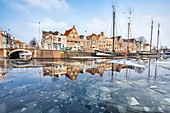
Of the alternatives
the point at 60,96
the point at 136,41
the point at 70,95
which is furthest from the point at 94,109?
the point at 136,41

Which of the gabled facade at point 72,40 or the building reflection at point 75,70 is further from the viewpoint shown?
the gabled facade at point 72,40

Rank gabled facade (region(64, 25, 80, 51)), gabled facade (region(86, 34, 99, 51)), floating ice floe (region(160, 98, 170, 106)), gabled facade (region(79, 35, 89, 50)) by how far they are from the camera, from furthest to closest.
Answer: gabled facade (region(86, 34, 99, 51)) → gabled facade (region(79, 35, 89, 50)) → gabled facade (region(64, 25, 80, 51)) → floating ice floe (region(160, 98, 170, 106))

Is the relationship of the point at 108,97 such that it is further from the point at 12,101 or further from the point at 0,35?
the point at 0,35

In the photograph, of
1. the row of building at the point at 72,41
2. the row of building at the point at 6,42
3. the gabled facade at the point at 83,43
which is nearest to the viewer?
the row of building at the point at 6,42

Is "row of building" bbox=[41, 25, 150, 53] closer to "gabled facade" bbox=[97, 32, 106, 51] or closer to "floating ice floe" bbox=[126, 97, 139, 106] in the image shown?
"gabled facade" bbox=[97, 32, 106, 51]

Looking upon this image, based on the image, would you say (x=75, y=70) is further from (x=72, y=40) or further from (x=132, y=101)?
(x=72, y=40)

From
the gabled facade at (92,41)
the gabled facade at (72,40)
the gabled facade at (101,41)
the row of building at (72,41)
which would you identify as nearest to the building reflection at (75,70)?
the row of building at (72,41)

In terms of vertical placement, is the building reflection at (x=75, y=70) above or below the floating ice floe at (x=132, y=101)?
above

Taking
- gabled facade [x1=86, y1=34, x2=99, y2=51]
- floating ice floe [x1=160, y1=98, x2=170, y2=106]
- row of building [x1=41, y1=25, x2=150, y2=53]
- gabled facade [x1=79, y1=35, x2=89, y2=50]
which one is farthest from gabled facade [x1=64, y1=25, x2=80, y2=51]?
floating ice floe [x1=160, y1=98, x2=170, y2=106]

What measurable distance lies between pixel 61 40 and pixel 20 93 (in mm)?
38339

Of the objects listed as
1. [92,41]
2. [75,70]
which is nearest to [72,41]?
[92,41]

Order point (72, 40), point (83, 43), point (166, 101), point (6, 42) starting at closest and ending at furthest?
point (166, 101) → point (72, 40) → point (6, 42) → point (83, 43)

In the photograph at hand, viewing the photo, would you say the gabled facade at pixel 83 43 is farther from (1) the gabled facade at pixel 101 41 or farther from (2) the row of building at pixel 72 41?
(1) the gabled facade at pixel 101 41

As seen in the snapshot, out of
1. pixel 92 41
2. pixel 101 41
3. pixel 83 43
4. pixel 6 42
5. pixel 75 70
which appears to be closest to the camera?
pixel 75 70
